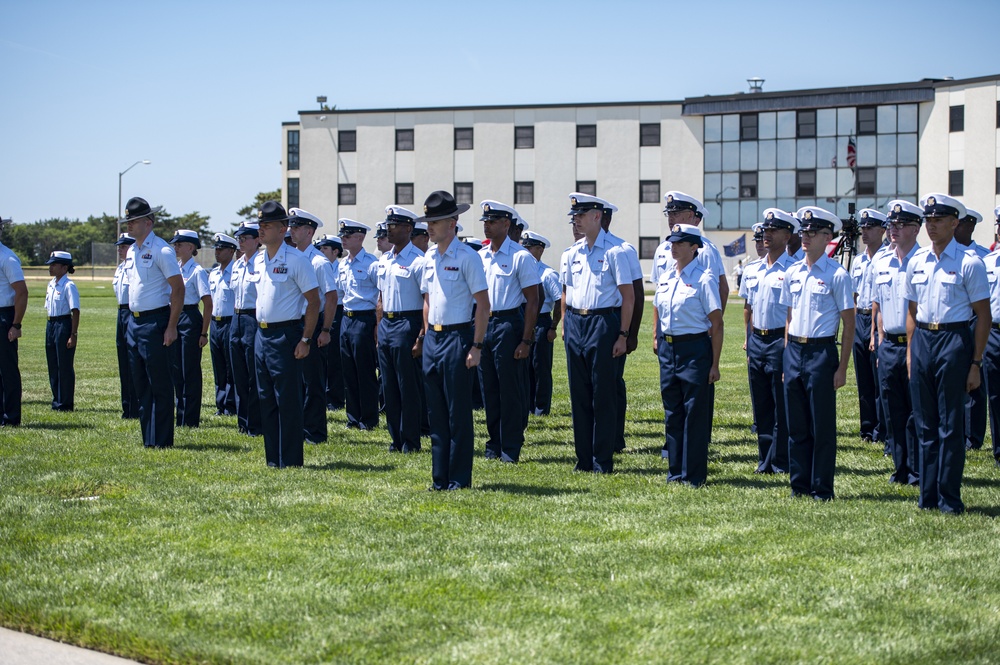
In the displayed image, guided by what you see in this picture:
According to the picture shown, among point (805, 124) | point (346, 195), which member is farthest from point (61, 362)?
point (805, 124)

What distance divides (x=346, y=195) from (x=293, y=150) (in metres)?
Result: 13.1

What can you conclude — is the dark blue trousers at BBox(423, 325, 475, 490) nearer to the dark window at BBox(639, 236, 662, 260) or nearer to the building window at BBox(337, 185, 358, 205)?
the dark window at BBox(639, 236, 662, 260)

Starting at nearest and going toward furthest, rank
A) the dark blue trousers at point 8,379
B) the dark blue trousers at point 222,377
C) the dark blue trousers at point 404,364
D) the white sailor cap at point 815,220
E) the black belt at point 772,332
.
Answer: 1. the white sailor cap at point 815,220
2. the black belt at point 772,332
3. the dark blue trousers at point 404,364
4. the dark blue trousers at point 8,379
5. the dark blue trousers at point 222,377

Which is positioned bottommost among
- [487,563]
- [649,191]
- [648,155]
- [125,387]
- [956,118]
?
[487,563]

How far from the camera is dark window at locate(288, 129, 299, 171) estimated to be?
78000mm

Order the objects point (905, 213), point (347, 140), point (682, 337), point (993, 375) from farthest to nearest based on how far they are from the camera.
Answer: point (347, 140), point (993, 375), point (682, 337), point (905, 213)

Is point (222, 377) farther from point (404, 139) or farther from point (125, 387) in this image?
point (404, 139)

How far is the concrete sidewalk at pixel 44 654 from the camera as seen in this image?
5164 millimetres

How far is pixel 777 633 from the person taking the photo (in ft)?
17.7

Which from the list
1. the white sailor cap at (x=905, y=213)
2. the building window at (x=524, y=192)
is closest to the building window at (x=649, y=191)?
the building window at (x=524, y=192)

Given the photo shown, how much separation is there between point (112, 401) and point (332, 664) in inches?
454

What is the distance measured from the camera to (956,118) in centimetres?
5997

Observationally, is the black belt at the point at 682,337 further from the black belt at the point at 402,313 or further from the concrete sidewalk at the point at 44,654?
the concrete sidewalk at the point at 44,654

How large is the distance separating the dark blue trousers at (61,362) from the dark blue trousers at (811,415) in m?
9.37
